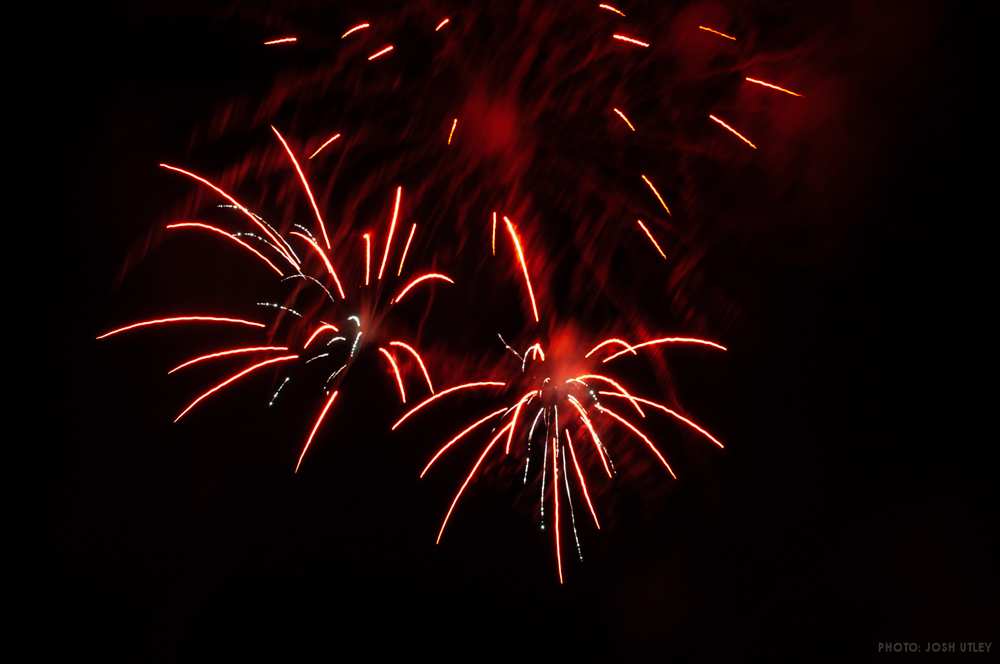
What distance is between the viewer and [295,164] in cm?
495

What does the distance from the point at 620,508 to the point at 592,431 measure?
0.49m

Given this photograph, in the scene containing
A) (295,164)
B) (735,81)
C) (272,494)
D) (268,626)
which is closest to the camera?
(268,626)

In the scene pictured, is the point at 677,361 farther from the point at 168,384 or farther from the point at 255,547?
the point at 168,384

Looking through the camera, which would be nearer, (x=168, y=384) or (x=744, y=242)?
(x=168, y=384)

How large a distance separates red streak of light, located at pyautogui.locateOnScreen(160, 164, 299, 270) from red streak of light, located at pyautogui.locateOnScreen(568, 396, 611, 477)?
175cm

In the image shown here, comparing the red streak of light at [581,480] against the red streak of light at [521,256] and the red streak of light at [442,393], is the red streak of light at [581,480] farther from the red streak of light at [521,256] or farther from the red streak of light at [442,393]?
the red streak of light at [521,256]

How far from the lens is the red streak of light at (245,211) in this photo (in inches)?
189

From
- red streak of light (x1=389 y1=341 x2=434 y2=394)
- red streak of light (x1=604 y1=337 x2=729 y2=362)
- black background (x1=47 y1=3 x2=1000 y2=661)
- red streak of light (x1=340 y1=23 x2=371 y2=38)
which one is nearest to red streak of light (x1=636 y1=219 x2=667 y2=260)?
black background (x1=47 y1=3 x2=1000 y2=661)

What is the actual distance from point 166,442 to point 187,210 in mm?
1334

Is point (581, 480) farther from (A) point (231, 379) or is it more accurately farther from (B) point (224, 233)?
(B) point (224, 233)

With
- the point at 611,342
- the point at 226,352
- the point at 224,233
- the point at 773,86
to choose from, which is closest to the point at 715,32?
the point at 773,86

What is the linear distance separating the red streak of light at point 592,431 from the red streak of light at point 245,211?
69.0 inches

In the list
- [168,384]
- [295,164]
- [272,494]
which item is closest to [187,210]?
[295,164]

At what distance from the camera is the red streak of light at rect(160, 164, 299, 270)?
4.81 metres
